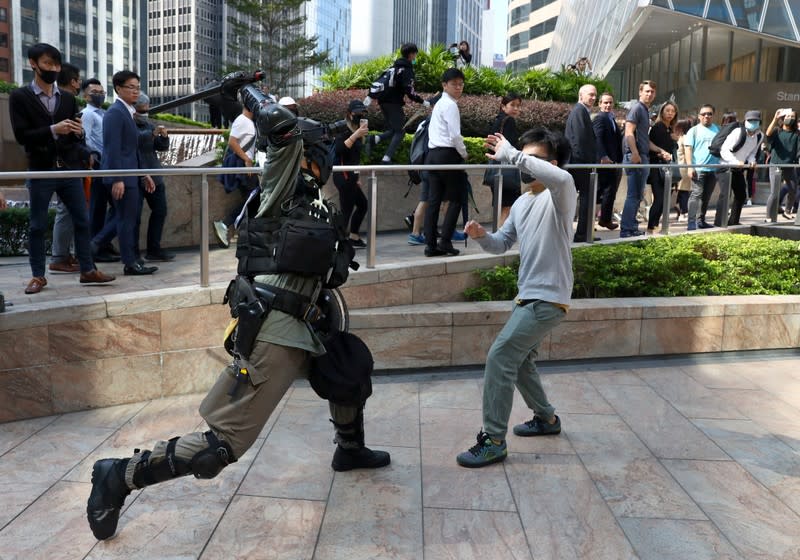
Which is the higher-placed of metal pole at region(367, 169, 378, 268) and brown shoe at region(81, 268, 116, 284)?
metal pole at region(367, 169, 378, 268)

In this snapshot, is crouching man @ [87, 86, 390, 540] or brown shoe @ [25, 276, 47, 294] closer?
crouching man @ [87, 86, 390, 540]

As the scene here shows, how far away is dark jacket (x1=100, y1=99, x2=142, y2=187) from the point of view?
6.57 meters

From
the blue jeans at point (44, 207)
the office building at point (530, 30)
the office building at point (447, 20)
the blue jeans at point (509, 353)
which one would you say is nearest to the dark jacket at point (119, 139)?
the blue jeans at point (44, 207)

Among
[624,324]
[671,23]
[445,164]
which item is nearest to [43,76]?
[445,164]

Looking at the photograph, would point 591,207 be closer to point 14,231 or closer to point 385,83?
point 385,83

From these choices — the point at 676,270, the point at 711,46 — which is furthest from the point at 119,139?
the point at 711,46

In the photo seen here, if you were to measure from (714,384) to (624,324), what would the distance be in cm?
95

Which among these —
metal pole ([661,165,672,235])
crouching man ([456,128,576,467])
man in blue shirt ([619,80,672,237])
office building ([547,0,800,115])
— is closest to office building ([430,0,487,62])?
office building ([547,0,800,115])

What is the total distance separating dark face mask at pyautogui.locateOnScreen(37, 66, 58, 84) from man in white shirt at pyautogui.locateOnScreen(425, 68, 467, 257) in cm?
331

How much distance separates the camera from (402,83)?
988 centimetres

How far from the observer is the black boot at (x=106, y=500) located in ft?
11.9

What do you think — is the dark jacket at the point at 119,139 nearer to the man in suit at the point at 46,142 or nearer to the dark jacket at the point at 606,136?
the man in suit at the point at 46,142

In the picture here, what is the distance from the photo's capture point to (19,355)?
17.3 ft

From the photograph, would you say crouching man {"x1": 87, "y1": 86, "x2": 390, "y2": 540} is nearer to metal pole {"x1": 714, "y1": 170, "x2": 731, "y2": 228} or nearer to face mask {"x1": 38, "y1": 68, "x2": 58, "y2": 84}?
face mask {"x1": 38, "y1": 68, "x2": 58, "y2": 84}
